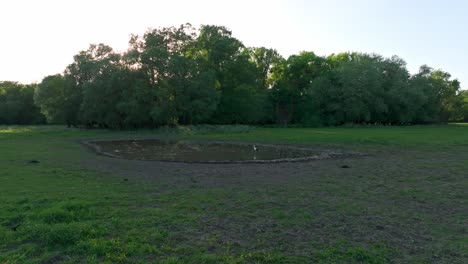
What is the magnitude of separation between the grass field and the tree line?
43.9 m

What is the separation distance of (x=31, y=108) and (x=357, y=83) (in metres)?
86.7

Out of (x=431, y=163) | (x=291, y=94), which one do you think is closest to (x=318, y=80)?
(x=291, y=94)

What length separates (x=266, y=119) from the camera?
292 feet

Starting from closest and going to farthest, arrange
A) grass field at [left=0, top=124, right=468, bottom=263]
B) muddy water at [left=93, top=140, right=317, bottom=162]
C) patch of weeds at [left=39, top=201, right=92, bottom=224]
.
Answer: grass field at [left=0, top=124, right=468, bottom=263], patch of weeds at [left=39, top=201, right=92, bottom=224], muddy water at [left=93, top=140, right=317, bottom=162]

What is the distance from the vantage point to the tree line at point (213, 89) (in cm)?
6019

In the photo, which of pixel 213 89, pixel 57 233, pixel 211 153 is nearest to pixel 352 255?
pixel 57 233

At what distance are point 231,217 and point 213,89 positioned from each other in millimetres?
55311

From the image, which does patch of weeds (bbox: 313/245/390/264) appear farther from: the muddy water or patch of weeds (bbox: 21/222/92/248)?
the muddy water

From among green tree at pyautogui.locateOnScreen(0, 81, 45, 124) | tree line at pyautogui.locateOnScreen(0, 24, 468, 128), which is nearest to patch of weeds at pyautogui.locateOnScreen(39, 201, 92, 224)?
tree line at pyautogui.locateOnScreen(0, 24, 468, 128)

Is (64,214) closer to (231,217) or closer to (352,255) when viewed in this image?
(231,217)

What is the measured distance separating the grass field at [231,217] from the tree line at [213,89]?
43.9 metres

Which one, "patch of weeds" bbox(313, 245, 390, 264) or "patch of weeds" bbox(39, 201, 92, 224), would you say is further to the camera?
"patch of weeds" bbox(39, 201, 92, 224)

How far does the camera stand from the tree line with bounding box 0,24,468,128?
197 feet

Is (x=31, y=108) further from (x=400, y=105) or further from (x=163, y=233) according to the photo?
(x=163, y=233)
